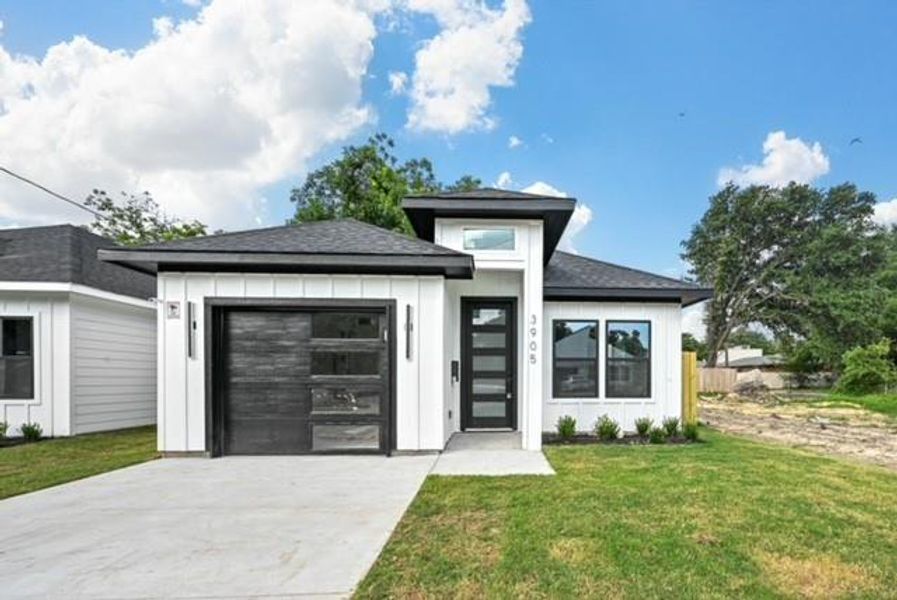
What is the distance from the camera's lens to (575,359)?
8.40 m

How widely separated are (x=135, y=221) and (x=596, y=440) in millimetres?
21929

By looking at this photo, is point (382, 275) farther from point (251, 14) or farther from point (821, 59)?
point (821, 59)

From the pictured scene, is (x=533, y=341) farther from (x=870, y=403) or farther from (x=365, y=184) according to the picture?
(x=365, y=184)

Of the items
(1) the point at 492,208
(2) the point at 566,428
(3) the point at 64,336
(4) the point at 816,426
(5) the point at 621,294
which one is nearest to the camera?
(1) the point at 492,208

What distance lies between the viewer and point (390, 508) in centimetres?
440

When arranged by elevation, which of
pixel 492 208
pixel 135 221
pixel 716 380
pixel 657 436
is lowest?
pixel 716 380

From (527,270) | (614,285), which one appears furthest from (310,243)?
(614,285)

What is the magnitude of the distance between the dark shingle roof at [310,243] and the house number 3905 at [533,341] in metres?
1.53

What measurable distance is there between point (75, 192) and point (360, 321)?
20032 mm

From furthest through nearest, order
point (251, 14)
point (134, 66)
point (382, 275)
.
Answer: point (134, 66), point (251, 14), point (382, 275)

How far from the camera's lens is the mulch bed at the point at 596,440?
7.75 m

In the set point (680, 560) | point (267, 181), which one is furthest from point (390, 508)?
point (267, 181)

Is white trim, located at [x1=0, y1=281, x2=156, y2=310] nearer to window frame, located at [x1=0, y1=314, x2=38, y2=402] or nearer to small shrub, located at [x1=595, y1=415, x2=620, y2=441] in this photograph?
window frame, located at [x1=0, y1=314, x2=38, y2=402]

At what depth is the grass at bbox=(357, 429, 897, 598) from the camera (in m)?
2.88
